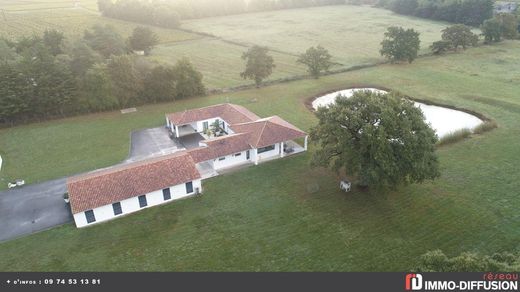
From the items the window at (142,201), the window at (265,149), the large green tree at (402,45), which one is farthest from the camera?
the large green tree at (402,45)

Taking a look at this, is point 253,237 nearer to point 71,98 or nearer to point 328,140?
point 328,140

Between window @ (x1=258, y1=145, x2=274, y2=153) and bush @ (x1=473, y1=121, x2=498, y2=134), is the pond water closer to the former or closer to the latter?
bush @ (x1=473, y1=121, x2=498, y2=134)

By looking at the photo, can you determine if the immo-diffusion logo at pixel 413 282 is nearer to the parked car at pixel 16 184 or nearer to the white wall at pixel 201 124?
the white wall at pixel 201 124

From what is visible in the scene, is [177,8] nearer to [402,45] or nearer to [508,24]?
[402,45]

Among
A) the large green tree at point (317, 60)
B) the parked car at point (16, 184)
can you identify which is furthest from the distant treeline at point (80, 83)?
the large green tree at point (317, 60)

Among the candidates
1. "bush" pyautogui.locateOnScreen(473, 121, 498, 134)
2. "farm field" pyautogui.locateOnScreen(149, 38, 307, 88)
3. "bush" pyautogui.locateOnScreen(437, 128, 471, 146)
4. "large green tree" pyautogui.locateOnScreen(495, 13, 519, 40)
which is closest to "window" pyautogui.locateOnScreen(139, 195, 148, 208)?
"bush" pyautogui.locateOnScreen(437, 128, 471, 146)
